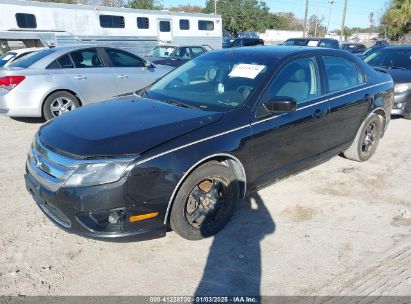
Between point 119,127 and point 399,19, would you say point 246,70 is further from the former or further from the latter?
point 399,19

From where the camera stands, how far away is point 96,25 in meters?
14.8

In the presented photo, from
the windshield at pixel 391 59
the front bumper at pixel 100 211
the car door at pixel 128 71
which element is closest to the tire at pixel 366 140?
the front bumper at pixel 100 211

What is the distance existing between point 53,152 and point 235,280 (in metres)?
1.74

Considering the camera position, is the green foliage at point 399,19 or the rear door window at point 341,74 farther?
the green foliage at point 399,19

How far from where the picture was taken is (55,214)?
2.89 metres

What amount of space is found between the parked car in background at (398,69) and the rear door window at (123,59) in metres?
5.42

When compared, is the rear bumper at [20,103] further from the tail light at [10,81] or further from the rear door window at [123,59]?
the rear door window at [123,59]

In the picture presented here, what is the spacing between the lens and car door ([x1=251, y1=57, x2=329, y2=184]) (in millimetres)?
3449

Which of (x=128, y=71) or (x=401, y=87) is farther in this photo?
(x=128, y=71)

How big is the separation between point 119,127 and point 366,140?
375 centimetres

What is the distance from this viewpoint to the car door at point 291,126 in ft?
11.3

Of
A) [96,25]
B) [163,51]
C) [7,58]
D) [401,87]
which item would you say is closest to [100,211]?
[401,87]

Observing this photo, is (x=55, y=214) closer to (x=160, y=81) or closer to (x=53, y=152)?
(x=53, y=152)

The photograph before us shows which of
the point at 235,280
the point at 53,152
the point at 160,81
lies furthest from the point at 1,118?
the point at 235,280
